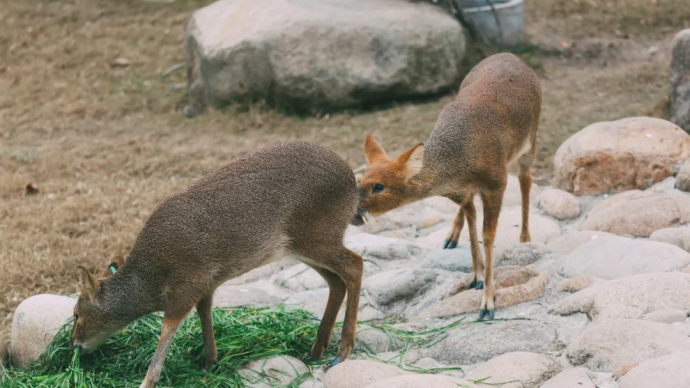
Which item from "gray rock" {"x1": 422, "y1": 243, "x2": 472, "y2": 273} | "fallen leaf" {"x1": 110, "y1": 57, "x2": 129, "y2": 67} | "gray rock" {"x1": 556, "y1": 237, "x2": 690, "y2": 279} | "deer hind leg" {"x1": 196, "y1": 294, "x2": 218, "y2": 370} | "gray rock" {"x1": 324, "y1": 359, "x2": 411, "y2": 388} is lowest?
"gray rock" {"x1": 422, "y1": 243, "x2": 472, "y2": 273}

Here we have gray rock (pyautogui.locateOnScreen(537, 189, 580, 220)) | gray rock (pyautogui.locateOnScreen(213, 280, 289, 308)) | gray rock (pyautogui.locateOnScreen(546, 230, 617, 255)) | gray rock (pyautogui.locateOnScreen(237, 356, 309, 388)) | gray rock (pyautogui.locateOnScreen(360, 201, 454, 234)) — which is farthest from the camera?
gray rock (pyautogui.locateOnScreen(360, 201, 454, 234))

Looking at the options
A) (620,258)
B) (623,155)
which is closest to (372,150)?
(620,258)

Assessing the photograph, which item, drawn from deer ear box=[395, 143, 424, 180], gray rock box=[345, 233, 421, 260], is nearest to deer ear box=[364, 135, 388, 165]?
deer ear box=[395, 143, 424, 180]

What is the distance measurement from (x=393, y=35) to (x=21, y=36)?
16.9 feet

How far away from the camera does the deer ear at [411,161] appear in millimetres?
4586

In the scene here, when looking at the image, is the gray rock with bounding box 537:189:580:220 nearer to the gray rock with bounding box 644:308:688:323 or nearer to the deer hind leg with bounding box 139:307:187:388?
the gray rock with bounding box 644:308:688:323

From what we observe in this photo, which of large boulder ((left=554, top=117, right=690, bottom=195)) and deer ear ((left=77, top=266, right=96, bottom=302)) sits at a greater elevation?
deer ear ((left=77, top=266, right=96, bottom=302))

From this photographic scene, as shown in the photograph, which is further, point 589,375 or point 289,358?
point 289,358

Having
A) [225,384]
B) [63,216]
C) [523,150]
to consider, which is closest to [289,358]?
[225,384]

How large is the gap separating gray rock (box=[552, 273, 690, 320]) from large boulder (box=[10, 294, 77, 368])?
270cm

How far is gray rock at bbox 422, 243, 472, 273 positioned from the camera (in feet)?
18.2

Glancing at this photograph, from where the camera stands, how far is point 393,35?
30.9 feet

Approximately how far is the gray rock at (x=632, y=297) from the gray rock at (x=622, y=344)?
0.25 metres

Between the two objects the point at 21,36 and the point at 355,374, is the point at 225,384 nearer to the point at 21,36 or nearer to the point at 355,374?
the point at 355,374
